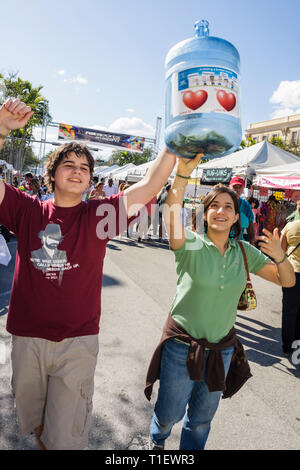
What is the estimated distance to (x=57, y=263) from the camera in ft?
5.75

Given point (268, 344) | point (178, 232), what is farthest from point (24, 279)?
point (268, 344)

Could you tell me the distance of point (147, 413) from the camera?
2719 millimetres

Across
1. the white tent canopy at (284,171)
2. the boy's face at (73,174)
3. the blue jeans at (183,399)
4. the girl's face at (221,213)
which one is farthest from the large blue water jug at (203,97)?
the white tent canopy at (284,171)

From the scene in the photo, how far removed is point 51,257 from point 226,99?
120 cm

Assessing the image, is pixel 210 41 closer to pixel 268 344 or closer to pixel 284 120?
pixel 268 344

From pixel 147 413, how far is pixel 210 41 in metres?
2.72

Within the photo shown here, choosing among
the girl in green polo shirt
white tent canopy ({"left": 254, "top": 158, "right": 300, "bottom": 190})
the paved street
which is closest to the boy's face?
the girl in green polo shirt

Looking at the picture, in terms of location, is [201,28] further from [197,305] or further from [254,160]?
[254,160]

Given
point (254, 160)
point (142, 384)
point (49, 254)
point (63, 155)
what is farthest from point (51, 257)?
point (254, 160)

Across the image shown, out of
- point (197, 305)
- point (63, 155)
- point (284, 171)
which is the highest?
point (284, 171)

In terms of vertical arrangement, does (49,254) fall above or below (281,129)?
below

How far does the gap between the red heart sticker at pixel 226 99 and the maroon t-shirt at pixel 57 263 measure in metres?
0.72

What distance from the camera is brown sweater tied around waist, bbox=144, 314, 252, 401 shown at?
186 centimetres
